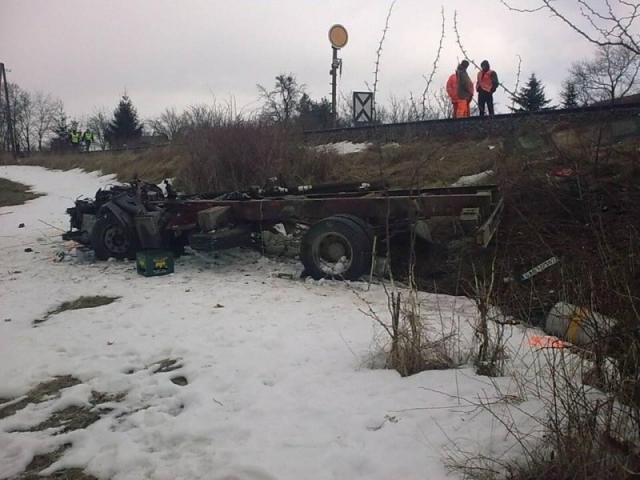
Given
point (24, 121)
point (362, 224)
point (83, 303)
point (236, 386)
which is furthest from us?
point (24, 121)

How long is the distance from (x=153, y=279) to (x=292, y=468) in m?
4.85

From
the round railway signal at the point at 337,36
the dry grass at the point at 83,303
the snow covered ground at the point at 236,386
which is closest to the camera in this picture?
the snow covered ground at the point at 236,386

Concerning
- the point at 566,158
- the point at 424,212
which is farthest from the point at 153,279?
the point at 566,158

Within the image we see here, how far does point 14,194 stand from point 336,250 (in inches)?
795

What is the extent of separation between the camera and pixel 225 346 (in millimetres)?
4418

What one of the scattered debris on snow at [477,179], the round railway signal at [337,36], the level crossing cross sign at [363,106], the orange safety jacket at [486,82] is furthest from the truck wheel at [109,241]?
the round railway signal at [337,36]

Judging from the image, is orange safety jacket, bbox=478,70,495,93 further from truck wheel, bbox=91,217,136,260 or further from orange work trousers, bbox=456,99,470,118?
truck wheel, bbox=91,217,136,260

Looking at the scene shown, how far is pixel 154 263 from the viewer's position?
7.12m

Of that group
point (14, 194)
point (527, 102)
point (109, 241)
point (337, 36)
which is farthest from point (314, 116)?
point (527, 102)

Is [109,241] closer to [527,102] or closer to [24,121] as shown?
[527,102]

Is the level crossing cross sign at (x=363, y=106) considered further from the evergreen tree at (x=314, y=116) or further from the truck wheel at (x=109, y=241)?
the evergreen tree at (x=314, y=116)

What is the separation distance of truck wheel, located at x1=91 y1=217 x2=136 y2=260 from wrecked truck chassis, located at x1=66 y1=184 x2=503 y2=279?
15 mm

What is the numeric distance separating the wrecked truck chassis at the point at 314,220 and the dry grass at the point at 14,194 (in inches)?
536

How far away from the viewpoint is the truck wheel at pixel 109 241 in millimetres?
7980
